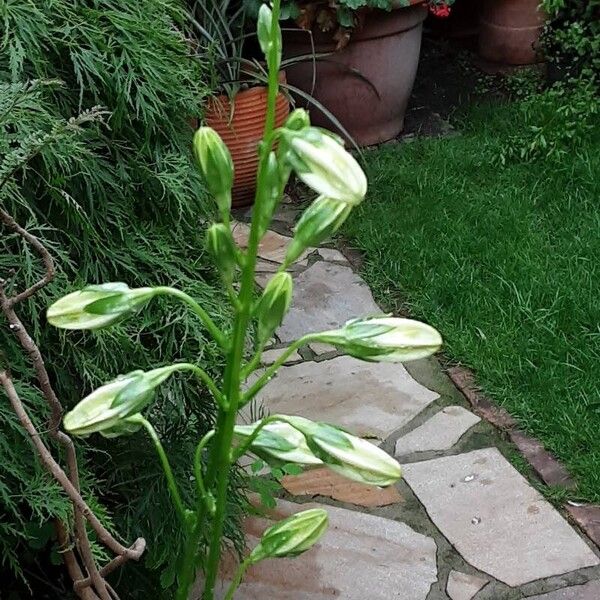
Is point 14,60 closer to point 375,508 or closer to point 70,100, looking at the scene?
point 70,100

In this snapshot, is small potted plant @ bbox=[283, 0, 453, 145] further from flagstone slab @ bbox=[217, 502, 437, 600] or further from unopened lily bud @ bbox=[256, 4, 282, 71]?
unopened lily bud @ bbox=[256, 4, 282, 71]

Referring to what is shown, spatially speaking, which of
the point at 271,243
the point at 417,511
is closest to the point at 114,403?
the point at 417,511

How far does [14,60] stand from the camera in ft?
4.97

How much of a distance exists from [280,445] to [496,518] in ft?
5.28

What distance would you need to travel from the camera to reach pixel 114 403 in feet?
2.82

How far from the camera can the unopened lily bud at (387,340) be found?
2.80 feet

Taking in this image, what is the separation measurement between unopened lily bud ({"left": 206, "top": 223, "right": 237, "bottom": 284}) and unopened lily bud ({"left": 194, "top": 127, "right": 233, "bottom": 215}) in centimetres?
2

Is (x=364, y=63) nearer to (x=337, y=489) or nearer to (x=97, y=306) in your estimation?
(x=337, y=489)

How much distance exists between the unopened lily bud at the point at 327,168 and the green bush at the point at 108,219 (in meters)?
0.77

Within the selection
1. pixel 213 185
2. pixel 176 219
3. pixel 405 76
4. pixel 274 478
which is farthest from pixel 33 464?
pixel 405 76

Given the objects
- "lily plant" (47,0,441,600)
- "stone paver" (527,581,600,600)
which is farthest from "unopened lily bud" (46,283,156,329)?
"stone paver" (527,581,600,600)

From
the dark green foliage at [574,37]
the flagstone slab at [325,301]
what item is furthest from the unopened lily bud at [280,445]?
the dark green foliage at [574,37]

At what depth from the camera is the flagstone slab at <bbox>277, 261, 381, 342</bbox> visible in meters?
3.27

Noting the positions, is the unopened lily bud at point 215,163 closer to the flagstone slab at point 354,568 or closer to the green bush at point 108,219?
the green bush at point 108,219
